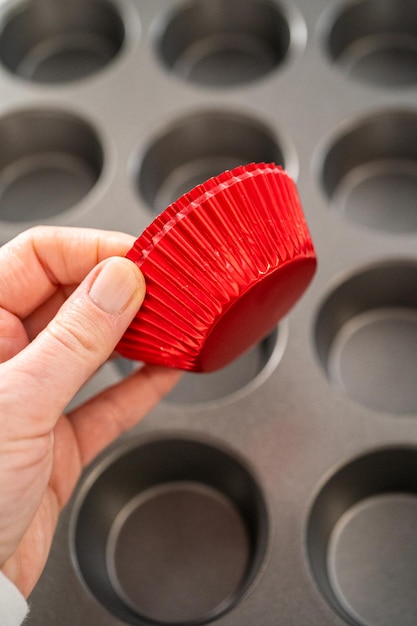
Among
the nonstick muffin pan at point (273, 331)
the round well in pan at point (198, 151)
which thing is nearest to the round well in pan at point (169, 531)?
the nonstick muffin pan at point (273, 331)

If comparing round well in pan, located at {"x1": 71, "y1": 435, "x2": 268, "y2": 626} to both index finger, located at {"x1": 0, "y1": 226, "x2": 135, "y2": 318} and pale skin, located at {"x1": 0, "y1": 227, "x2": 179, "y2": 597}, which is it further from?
index finger, located at {"x1": 0, "y1": 226, "x2": 135, "y2": 318}

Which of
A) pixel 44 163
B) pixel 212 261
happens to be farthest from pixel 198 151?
pixel 212 261

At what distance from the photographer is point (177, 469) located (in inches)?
29.5


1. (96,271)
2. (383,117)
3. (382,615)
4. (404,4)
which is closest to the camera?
(96,271)

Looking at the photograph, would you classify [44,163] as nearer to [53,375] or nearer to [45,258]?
[45,258]

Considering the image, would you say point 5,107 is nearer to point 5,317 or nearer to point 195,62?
point 195,62

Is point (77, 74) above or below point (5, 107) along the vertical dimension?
above

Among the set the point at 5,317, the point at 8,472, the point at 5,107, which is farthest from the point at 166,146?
the point at 8,472

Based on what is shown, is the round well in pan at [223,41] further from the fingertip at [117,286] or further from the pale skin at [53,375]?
the fingertip at [117,286]

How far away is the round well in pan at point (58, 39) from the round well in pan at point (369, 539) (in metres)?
0.77

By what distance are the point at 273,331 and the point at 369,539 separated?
24cm

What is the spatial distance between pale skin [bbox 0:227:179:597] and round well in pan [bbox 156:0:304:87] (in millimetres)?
504

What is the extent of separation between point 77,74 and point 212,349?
718 mm

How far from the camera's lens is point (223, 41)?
1123 millimetres
